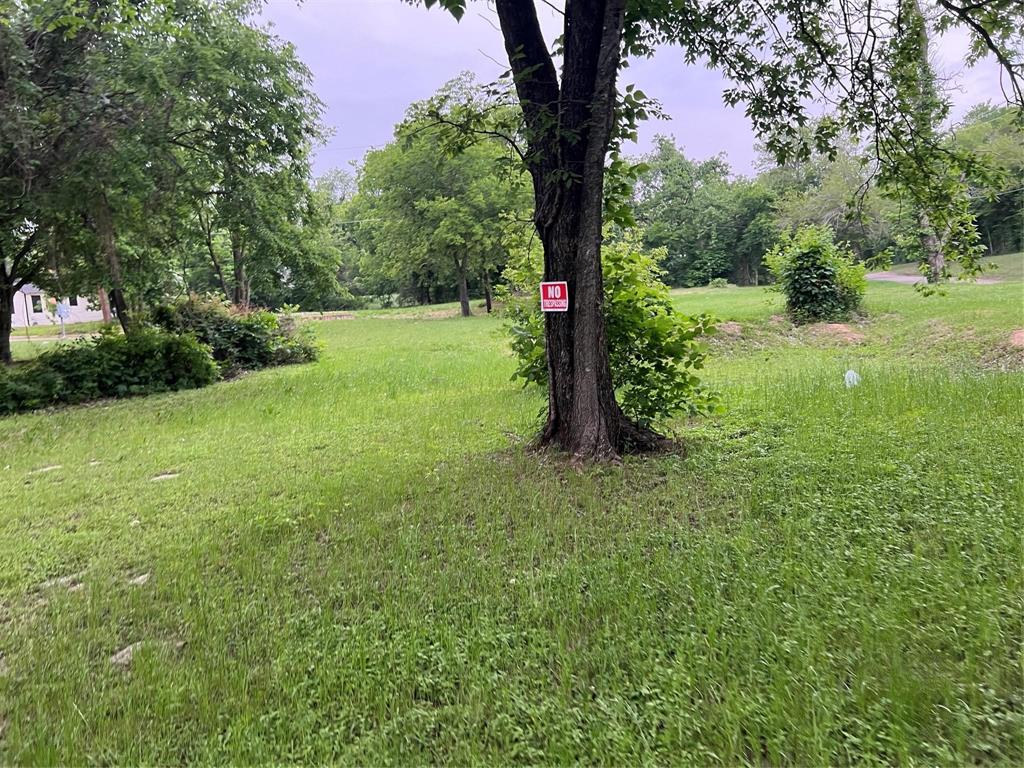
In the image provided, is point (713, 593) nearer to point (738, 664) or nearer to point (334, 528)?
point (738, 664)

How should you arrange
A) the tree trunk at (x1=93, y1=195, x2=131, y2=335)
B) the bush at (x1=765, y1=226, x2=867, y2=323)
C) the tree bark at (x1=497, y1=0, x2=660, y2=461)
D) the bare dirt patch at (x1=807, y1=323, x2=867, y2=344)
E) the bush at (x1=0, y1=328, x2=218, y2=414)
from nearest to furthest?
the tree bark at (x1=497, y1=0, x2=660, y2=461)
the bush at (x1=0, y1=328, x2=218, y2=414)
the tree trunk at (x1=93, y1=195, x2=131, y2=335)
the bare dirt patch at (x1=807, y1=323, x2=867, y2=344)
the bush at (x1=765, y1=226, x2=867, y2=323)

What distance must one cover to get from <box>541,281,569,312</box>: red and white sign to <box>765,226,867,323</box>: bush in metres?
10.9

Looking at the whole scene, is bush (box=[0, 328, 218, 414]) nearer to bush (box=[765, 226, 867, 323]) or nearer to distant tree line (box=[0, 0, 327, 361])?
distant tree line (box=[0, 0, 327, 361])

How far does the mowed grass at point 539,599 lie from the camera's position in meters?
1.79

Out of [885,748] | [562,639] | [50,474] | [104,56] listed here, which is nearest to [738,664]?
[885,748]

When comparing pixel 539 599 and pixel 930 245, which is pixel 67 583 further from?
pixel 930 245

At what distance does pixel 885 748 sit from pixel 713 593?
33.8 inches

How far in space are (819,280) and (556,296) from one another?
452 inches

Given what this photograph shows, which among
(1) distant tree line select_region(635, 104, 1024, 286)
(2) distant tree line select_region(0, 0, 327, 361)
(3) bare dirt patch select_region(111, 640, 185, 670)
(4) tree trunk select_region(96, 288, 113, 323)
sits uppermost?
(1) distant tree line select_region(635, 104, 1024, 286)

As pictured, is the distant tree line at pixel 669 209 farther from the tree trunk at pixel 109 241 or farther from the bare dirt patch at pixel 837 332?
the tree trunk at pixel 109 241

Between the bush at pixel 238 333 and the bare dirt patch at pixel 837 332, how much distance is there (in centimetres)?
1161

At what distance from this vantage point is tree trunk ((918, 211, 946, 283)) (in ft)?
16.0

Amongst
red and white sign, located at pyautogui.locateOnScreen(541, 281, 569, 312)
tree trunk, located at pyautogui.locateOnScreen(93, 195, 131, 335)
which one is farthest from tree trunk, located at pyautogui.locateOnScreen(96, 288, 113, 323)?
red and white sign, located at pyautogui.locateOnScreen(541, 281, 569, 312)

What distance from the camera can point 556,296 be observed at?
4.55 metres
